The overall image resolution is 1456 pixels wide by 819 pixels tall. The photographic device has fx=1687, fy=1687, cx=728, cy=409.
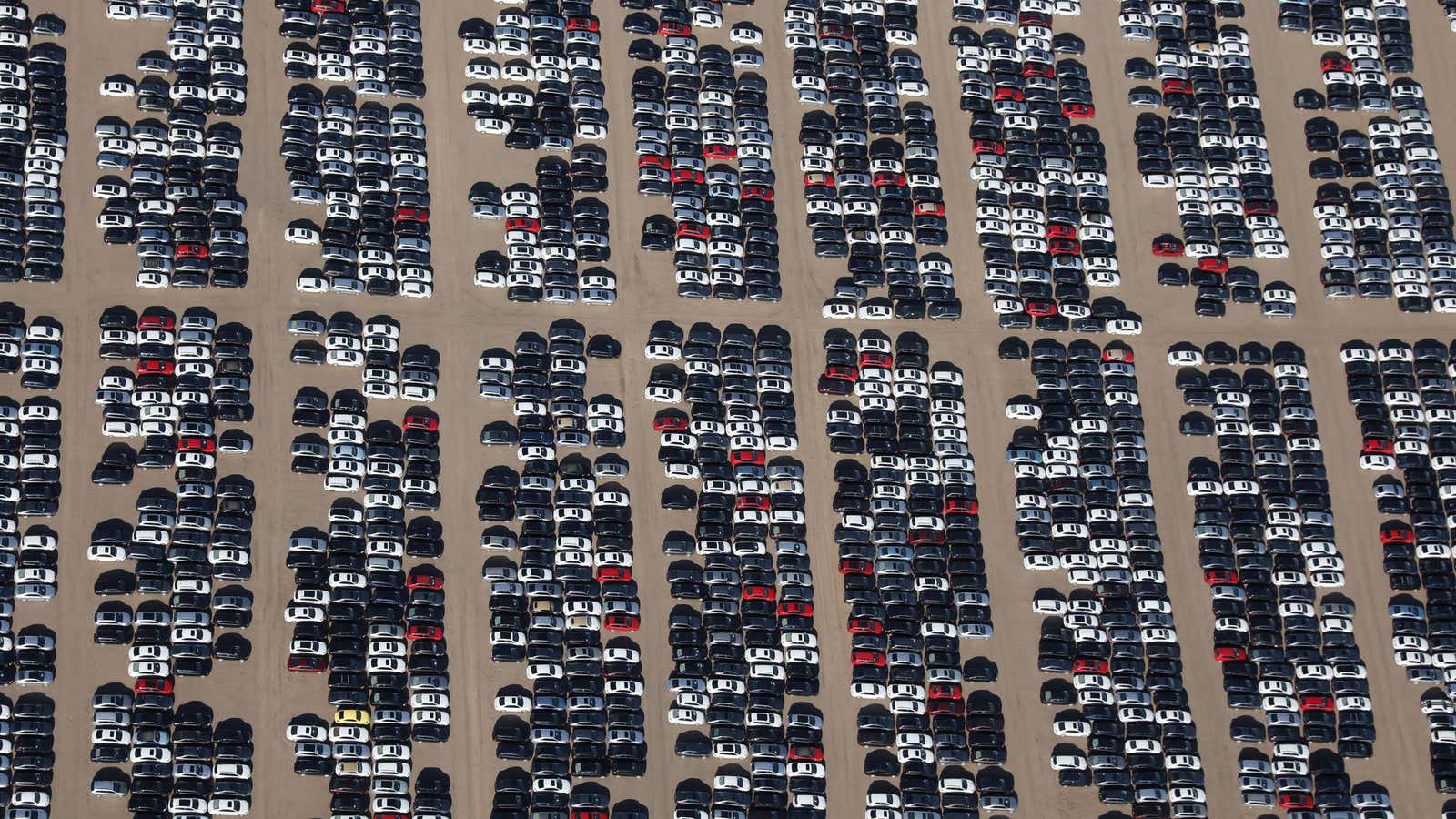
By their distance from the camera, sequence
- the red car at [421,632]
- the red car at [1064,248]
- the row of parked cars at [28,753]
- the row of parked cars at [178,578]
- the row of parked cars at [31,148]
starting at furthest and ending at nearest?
1. the red car at [1064,248]
2. the row of parked cars at [31,148]
3. the red car at [421,632]
4. the row of parked cars at [178,578]
5. the row of parked cars at [28,753]

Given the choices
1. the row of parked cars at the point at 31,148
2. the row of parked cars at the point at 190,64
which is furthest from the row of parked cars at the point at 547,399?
the row of parked cars at the point at 31,148

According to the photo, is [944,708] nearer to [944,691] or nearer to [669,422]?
[944,691]

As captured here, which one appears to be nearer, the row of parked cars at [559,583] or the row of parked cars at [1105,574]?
the row of parked cars at [559,583]

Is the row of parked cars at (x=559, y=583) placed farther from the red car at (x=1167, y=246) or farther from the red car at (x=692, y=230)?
the red car at (x=1167, y=246)

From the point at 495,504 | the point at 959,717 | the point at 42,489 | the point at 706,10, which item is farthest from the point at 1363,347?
the point at 42,489

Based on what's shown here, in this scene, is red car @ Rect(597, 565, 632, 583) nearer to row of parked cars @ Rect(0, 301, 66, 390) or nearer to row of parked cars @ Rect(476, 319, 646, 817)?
row of parked cars @ Rect(476, 319, 646, 817)

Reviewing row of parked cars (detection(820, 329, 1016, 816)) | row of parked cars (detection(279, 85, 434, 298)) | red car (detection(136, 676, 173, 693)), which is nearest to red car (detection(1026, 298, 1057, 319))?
row of parked cars (detection(820, 329, 1016, 816))
